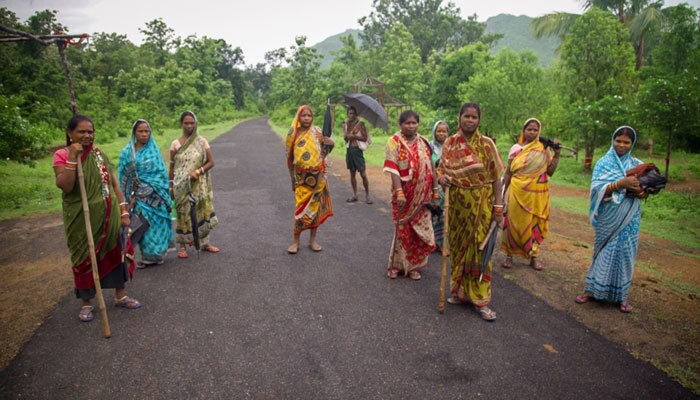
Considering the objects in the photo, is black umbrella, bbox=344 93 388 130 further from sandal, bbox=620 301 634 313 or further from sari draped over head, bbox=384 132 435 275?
sandal, bbox=620 301 634 313

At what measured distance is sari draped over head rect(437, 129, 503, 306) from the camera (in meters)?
3.73

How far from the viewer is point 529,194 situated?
4.99 meters

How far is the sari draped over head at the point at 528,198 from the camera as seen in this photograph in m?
4.97

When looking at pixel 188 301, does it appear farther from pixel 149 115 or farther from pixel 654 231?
pixel 149 115

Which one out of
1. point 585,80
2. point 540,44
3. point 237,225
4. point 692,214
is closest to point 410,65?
point 585,80

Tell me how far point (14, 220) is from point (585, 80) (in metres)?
15.4

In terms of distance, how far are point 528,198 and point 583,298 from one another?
1350mm

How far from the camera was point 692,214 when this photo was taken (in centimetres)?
830

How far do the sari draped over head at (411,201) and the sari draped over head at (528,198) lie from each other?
1.23 metres

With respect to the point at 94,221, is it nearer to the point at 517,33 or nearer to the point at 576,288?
the point at 576,288

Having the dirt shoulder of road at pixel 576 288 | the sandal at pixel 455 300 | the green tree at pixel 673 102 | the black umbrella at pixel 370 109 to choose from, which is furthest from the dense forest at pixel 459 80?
the sandal at pixel 455 300

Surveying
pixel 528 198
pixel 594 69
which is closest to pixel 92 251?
pixel 528 198

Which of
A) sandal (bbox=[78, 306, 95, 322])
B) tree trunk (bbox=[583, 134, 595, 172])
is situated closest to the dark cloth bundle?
sandal (bbox=[78, 306, 95, 322])

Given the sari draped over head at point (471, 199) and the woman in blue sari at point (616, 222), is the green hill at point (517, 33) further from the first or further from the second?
the sari draped over head at point (471, 199)
